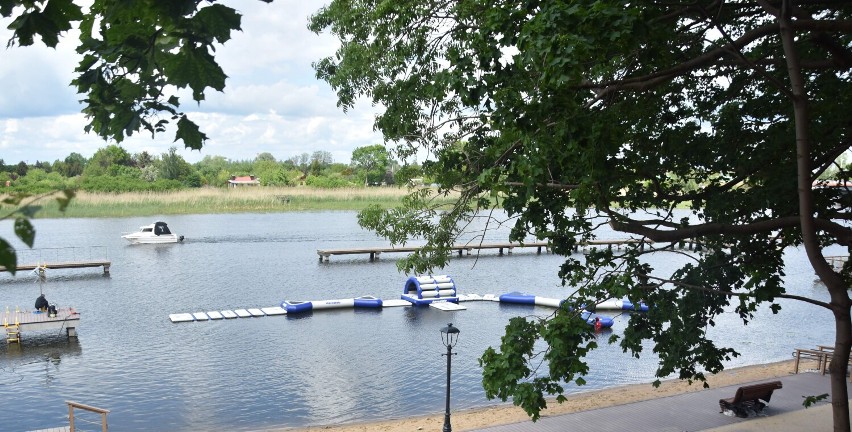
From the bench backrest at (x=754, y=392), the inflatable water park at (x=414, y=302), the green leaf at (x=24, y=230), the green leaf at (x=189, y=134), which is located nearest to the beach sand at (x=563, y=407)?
the bench backrest at (x=754, y=392)

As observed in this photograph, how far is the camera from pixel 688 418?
560 inches

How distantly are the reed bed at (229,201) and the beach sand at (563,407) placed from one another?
127ft

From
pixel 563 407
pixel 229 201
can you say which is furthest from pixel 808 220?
pixel 229 201

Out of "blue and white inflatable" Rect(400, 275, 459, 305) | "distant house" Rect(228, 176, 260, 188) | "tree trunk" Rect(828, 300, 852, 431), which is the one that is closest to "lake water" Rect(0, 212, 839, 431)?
"blue and white inflatable" Rect(400, 275, 459, 305)

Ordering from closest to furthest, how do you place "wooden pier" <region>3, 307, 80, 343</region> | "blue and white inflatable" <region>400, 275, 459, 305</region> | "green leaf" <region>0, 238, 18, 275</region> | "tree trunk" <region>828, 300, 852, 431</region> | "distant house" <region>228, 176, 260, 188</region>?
"green leaf" <region>0, 238, 18, 275</region> < "tree trunk" <region>828, 300, 852, 431</region> < "wooden pier" <region>3, 307, 80, 343</region> < "blue and white inflatable" <region>400, 275, 459, 305</region> < "distant house" <region>228, 176, 260, 188</region>

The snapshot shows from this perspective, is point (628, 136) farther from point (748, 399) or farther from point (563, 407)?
point (563, 407)

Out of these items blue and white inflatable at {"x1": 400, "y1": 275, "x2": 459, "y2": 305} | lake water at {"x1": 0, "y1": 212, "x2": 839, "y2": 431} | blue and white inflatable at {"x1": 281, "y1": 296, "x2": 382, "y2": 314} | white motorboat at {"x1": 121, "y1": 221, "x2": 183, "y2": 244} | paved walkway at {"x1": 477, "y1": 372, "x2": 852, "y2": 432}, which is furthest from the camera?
white motorboat at {"x1": 121, "y1": 221, "x2": 183, "y2": 244}

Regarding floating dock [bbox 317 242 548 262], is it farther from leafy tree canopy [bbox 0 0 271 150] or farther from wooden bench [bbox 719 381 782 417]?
leafy tree canopy [bbox 0 0 271 150]

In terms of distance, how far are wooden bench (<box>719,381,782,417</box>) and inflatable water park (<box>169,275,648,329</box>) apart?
38.4 feet

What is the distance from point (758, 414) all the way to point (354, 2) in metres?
10.9

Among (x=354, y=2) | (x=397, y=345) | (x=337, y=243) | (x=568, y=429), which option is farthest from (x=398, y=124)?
(x=337, y=243)

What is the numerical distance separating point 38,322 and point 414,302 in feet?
42.9

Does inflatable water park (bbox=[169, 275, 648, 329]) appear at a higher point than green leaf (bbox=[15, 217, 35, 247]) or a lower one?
lower

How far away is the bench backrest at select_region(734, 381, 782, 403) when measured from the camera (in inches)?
554
